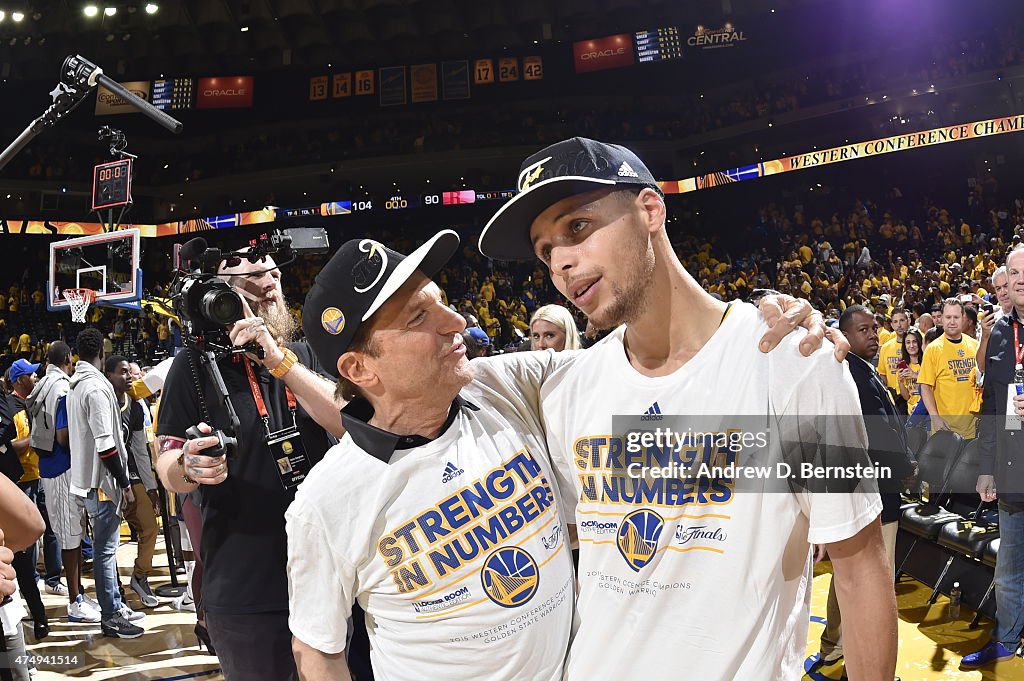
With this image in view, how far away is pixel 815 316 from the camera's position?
149 centimetres

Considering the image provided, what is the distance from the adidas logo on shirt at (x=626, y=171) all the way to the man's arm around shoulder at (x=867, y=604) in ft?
2.51

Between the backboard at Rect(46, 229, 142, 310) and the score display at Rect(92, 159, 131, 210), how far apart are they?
0.85 m

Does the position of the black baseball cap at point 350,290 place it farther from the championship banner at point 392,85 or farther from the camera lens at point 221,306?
the championship banner at point 392,85

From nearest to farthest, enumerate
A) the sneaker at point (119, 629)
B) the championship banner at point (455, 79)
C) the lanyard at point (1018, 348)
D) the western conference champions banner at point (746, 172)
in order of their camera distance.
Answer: the lanyard at point (1018, 348)
the sneaker at point (119, 629)
the western conference champions banner at point (746, 172)
the championship banner at point (455, 79)

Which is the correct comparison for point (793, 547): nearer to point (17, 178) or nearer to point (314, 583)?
point (314, 583)

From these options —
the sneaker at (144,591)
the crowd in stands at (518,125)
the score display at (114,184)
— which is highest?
the crowd in stands at (518,125)

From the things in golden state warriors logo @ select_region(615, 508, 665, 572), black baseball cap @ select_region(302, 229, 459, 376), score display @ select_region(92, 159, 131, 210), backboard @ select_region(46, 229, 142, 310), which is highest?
score display @ select_region(92, 159, 131, 210)

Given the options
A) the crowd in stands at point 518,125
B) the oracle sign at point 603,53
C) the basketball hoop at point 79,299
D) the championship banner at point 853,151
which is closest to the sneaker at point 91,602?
the basketball hoop at point 79,299

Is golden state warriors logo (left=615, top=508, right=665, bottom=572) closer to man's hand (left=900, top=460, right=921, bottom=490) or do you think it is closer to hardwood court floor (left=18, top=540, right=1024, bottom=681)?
hardwood court floor (left=18, top=540, right=1024, bottom=681)

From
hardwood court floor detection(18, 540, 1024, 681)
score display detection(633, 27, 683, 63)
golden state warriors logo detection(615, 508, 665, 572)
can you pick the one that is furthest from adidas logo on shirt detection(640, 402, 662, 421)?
score display detection(633, 27, 683, 63)

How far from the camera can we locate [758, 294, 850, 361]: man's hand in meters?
1.41

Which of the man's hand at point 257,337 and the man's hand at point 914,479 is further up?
the man's hand at point 257,337

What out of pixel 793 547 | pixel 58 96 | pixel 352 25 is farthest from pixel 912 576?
pixel 352 25

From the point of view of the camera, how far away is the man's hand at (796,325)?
4.62 ft
